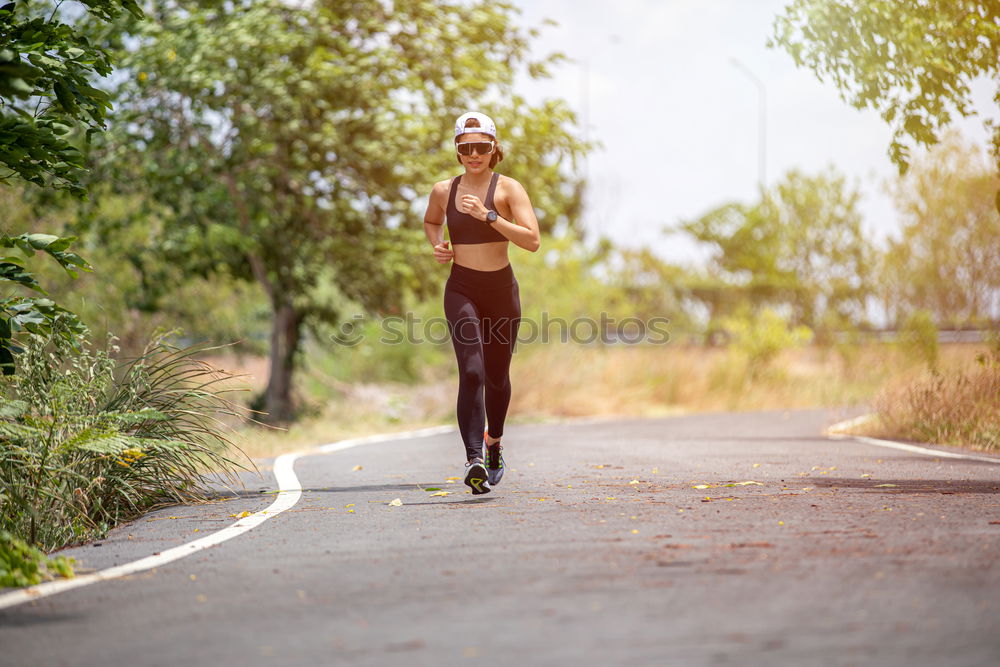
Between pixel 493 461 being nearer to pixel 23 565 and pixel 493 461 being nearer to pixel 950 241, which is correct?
pixel 23 565

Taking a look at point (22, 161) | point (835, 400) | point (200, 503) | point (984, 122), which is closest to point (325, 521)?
point (200, 503)

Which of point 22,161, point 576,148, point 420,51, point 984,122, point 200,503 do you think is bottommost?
point 200,503

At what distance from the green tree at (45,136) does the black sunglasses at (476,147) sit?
2088 millimetres

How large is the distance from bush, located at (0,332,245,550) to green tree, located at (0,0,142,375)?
0.44 meters

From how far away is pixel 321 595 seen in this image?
4320 mm

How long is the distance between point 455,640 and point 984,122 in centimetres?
823

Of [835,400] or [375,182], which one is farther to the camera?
[835,400]

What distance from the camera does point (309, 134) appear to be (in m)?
16.2

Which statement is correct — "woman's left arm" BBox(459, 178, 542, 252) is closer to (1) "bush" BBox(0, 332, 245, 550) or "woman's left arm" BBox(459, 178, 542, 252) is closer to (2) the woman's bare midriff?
(2) the woman's bare midriff

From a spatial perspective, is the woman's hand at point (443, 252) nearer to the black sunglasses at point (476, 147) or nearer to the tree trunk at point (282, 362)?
the black sunglasses at point (476, 147)

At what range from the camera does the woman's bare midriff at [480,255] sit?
23.6 ft

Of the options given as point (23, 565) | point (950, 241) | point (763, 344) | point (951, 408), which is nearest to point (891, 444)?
point (951, 408)

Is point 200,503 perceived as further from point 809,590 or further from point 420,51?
point 420,51

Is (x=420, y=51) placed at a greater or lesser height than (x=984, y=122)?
greater
